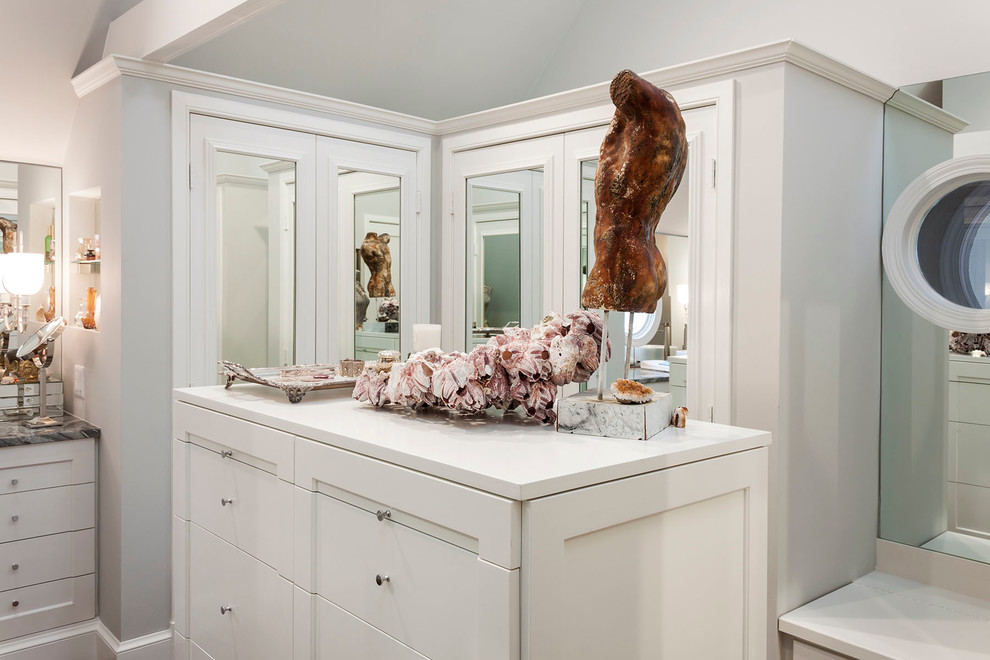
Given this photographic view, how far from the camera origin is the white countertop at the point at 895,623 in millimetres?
1864

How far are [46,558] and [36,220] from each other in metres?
1.33

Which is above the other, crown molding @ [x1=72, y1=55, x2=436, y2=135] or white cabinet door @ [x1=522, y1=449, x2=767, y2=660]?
crown molding @ [x1=72, y1=55, x2=436, y2=135]

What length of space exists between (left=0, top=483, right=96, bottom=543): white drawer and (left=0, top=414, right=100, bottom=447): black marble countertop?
18cm

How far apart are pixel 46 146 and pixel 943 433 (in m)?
3.39

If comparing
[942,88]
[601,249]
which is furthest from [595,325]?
[942,88]

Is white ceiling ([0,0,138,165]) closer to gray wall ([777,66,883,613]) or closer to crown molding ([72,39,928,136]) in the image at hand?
crown molding ([72,39,928,136])

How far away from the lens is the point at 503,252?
2.89 m

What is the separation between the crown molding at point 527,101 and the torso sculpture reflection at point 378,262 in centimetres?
49

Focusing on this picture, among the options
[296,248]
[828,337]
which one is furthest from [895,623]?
[296,248]

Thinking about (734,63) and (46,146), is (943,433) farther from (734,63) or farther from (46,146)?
(46,146)

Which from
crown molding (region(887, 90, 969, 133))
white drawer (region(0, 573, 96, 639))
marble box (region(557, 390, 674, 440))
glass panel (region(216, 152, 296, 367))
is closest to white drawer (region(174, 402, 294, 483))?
marble box (region(557, 390, 674, 440))

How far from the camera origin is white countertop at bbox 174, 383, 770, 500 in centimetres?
91

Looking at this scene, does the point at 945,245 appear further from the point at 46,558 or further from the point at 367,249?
the point at 46,558

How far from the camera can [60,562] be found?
267 centimetres
